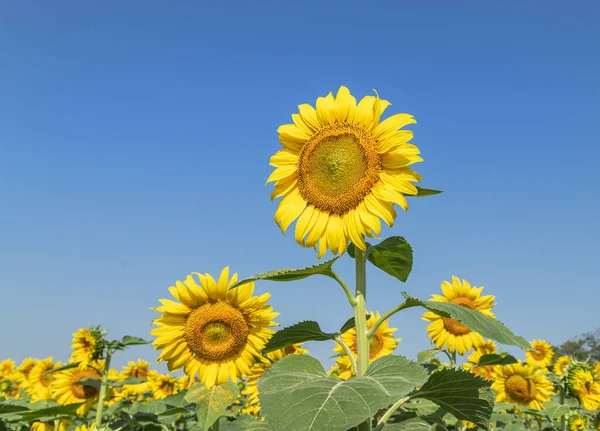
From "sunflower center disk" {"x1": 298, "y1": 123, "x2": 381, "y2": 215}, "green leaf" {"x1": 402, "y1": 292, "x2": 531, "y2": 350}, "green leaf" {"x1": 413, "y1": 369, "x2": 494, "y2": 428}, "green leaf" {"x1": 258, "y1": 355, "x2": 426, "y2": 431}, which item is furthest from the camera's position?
"sunflower center disk" {"x1": 298, "y1": 123, "x2": 381, "y2": 215}

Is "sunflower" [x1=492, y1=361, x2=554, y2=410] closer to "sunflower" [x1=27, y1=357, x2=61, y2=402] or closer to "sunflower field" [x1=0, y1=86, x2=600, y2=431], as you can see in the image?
"sunflower field" [x1=0, y1=86, x2=600, y2=431]

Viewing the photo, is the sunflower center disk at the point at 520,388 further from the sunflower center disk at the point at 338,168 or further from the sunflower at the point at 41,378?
the sunflower at the point at 41,378

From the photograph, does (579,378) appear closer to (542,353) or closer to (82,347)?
(542,353)

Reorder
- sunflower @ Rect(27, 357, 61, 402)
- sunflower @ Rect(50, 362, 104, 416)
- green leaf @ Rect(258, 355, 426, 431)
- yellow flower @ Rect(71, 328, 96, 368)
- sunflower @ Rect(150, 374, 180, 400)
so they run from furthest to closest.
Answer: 1. sunflower @ Rect(27, 357, 61, 402)
2. sunflower @ Rect(150, 374, 180, 400)
3. sunflower @ Rect(50, 362, 104, 416)
4. yellow flower @ Rect(71, 328, 96, 368)
5. green leaf @ Rect(258, 355, 426, 431)

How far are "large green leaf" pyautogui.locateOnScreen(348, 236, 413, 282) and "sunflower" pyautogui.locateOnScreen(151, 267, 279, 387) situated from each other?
3.81 ft

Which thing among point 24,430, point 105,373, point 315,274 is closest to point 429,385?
point 315,274

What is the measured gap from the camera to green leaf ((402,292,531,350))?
2.36m

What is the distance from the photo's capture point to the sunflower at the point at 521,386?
793cm

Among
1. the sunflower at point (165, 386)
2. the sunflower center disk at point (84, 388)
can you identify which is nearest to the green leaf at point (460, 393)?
the sunflower center disk at point (84, 388)

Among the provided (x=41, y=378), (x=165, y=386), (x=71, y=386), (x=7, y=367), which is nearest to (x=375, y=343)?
(x=165, y=386)

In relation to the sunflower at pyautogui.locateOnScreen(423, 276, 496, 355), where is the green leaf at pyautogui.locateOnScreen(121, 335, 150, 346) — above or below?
below

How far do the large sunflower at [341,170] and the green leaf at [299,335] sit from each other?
40 cm

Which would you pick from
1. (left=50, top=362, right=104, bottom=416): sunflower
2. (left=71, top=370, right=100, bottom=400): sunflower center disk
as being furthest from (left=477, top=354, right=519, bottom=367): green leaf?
(left=50, top=362, right=104, bottom=416): sunflower

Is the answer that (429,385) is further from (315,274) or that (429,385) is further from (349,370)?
(349,370)
